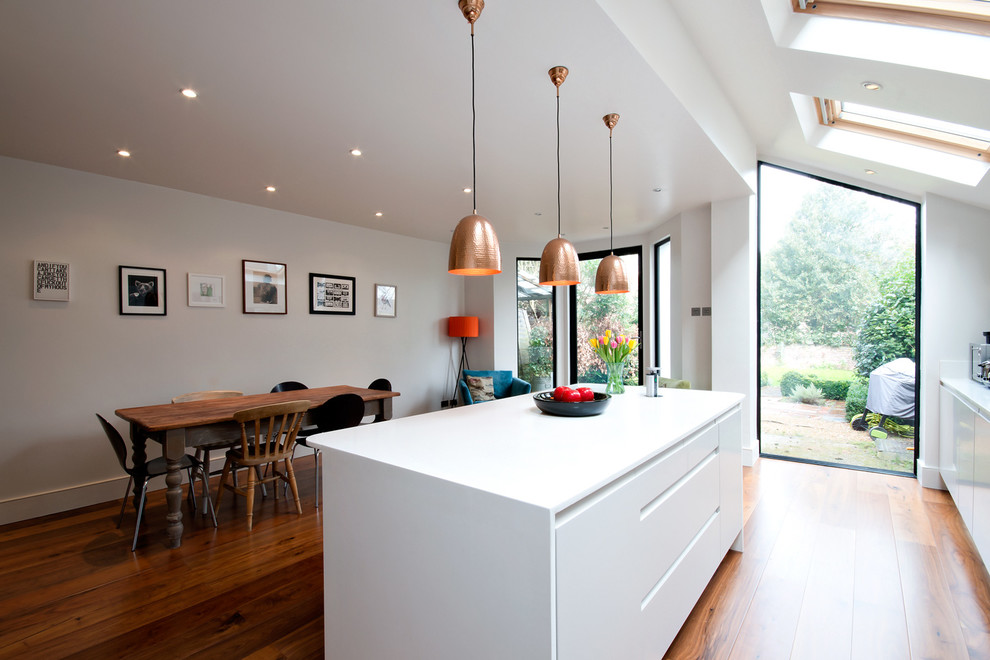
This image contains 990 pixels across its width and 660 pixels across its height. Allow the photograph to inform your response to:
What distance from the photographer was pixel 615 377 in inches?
113

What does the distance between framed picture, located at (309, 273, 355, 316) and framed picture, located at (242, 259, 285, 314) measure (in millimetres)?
335

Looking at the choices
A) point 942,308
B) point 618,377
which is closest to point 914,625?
point 618,377

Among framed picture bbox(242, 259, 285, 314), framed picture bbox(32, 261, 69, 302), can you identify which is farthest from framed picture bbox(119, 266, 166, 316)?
framed picture bbox(242, 259, 285, 314)

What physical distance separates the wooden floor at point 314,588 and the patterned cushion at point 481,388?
3020 mm

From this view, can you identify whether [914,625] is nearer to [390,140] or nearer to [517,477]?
[517,477]

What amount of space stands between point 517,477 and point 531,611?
314mm

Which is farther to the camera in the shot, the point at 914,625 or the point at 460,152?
the point at 460,152

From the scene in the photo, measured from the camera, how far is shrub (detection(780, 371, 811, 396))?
438cm

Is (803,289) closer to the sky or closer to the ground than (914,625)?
closer to the sky

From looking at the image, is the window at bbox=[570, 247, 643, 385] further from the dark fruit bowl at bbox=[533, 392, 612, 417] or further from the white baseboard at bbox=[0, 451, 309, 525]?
the white baseboard at bbox=[0, 451, 309, 525]

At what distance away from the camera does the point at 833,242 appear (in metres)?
4.15

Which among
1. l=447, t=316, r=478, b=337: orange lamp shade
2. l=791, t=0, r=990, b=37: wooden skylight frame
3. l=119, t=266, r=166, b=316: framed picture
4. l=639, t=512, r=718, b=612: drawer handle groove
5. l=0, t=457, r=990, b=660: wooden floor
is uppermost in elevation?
l=791, t=0, r=990, b=37: wooden skylight frame

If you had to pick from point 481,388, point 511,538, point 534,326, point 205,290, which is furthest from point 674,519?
point 534,326

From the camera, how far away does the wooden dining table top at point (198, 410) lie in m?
2.76
